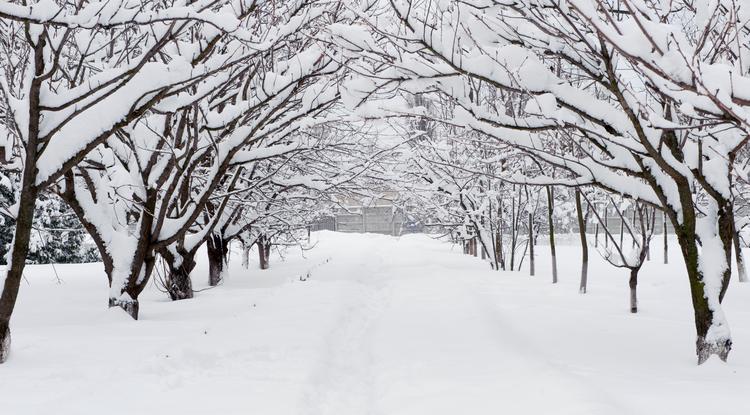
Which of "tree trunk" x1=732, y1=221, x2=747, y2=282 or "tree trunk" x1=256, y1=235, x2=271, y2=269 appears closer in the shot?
"tree trunk" x1=732, y1=221, x2=747, y2=282

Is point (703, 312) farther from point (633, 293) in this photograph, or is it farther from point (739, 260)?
point (739, 260)

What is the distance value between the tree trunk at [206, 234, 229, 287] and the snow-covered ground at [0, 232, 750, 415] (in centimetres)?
330

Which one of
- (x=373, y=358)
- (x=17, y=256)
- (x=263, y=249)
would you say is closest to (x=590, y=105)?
(x=373, y=358)

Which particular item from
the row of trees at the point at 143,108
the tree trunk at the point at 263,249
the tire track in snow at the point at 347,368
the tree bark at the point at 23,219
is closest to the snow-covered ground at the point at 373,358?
the tire track in snow at the point at 347,368

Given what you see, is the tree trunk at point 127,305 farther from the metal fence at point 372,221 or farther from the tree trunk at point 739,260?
the metal fence at point 372,221

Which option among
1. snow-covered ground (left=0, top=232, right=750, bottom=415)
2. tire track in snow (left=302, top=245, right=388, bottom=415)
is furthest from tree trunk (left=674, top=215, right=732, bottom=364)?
tire track in snow (left=302, top=245, right=388, bottom=415)

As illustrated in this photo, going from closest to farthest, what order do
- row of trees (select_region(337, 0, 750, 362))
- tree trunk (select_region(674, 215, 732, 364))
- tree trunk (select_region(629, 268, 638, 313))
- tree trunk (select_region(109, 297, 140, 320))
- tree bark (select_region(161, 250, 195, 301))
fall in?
row of trees (select_region(337, 0, 750, 362)) < tree trunk (select_region(674, 215, 732, 364)) < tree trunk (select_region(109, 297, 140, 320)) < tree trunk (select_region(629, 268, 638, 313)) < tree bark (select_region(161, 250, 195, 301))

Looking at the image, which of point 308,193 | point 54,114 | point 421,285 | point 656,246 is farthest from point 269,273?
point 656,246

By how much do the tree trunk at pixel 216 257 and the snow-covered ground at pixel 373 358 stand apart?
3.30 meters

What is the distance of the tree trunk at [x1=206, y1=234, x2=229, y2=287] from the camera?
42.3 feet

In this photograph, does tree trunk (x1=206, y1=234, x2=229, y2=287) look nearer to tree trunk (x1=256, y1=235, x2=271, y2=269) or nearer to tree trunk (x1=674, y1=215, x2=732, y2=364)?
tree trunk (x1=256, y1=235, x2=271, y2=269)

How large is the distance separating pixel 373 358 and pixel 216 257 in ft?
26.2

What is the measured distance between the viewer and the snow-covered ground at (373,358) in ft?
12.7

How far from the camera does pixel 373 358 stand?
578 centimetres
